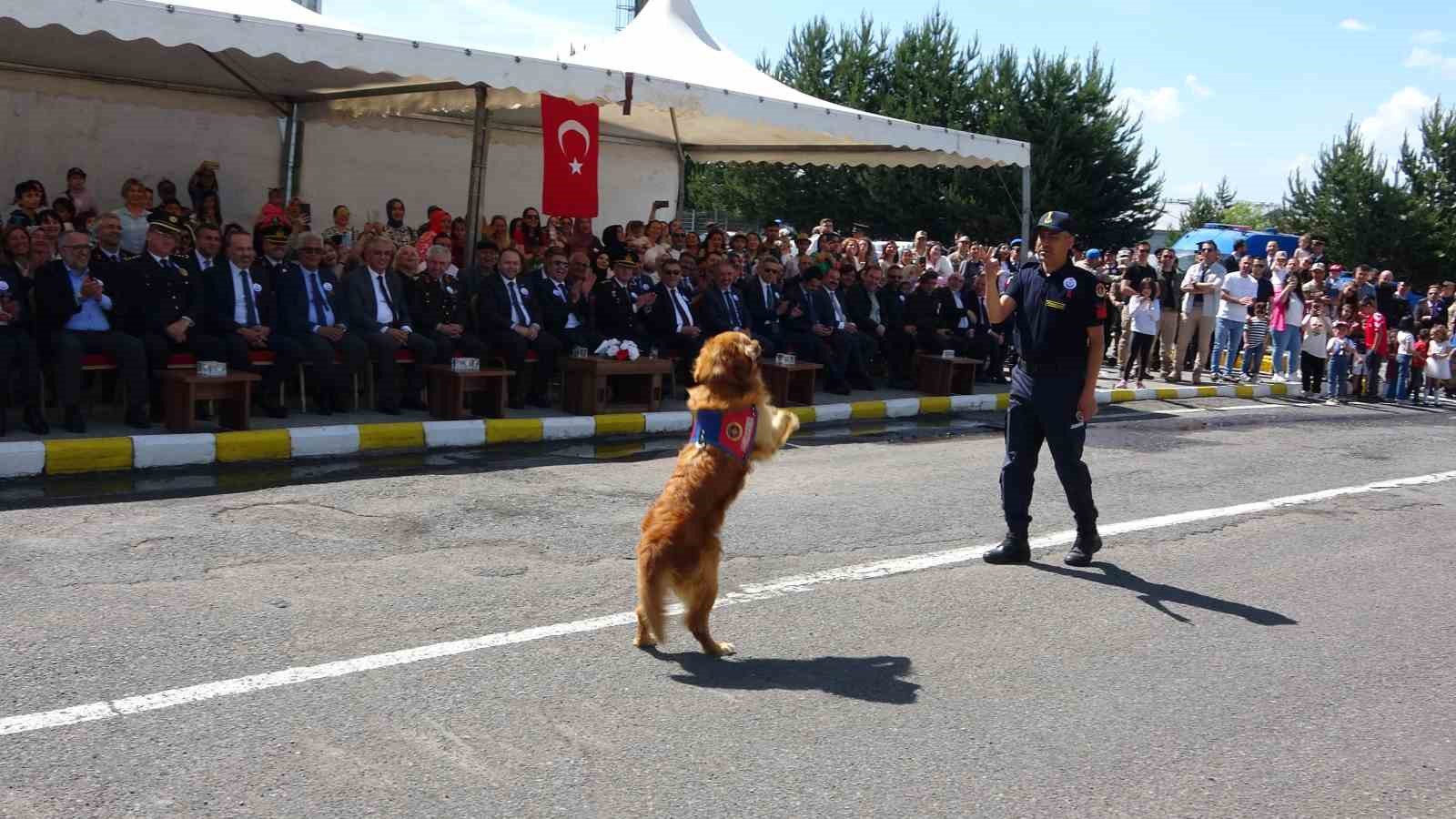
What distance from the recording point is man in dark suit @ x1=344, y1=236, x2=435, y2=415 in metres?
11.4

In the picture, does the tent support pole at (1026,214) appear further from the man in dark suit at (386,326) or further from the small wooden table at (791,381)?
the man in dark suit at (386,326)

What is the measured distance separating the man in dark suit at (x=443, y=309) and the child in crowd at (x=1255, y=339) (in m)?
13.1

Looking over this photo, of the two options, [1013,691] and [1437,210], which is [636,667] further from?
[1437,210]

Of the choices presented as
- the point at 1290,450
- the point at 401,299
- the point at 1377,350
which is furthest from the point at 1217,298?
the point at 401,299

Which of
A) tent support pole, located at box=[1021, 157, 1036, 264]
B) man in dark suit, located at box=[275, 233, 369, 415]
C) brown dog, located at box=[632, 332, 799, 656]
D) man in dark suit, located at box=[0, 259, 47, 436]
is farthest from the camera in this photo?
tent support pole, located at box=[1021, 157, 1036, 264]

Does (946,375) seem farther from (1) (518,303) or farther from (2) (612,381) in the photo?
(1) (518,303)

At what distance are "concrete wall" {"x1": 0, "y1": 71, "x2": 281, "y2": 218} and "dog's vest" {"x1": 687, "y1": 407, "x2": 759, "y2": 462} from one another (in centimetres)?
1252

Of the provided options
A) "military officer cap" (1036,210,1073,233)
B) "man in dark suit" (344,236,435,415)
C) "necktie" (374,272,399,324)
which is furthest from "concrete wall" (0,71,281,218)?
"military officer cap" (1036,210,1073,233)

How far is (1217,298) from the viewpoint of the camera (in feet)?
64.3

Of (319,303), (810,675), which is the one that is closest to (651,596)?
(810,675)

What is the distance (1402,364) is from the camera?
782 inches

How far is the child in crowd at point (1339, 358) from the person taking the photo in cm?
1950

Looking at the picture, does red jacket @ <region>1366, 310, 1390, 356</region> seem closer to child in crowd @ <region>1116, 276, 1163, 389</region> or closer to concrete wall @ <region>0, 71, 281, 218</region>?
child in crowd @ <region>1116, 276, 1163, 389</region>

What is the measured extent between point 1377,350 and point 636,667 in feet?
59.0
